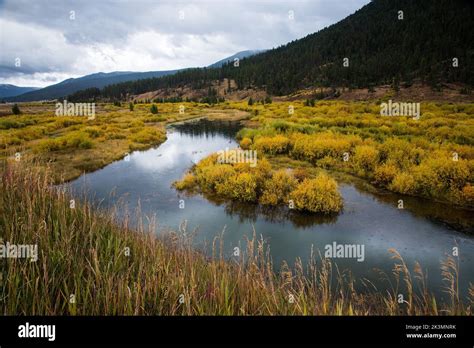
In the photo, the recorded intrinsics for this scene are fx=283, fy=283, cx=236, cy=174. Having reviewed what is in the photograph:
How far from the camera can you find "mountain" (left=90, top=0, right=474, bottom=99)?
213 ft

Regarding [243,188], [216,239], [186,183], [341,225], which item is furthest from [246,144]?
[216,239]

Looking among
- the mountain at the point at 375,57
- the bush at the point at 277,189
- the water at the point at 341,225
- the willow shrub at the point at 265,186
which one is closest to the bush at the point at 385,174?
the water at the point at 341,225

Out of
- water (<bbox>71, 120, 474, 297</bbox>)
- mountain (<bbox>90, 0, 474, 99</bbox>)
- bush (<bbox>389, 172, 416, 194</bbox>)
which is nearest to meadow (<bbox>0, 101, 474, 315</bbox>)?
bush (<bbox>389, 172, 416, 194</bbox>)

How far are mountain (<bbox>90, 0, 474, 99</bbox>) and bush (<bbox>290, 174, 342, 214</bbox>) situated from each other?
144ft

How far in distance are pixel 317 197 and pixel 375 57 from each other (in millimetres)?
91156

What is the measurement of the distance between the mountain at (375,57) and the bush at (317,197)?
43.8 m

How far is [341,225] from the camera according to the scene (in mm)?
9812

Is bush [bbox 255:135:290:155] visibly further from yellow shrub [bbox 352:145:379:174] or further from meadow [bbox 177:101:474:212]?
yellow shrub [bbox 352:145:379:174]

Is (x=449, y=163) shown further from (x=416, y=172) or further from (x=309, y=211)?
(x=309, y=211)

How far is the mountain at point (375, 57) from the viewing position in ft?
213

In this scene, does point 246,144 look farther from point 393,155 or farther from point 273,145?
point 393,155

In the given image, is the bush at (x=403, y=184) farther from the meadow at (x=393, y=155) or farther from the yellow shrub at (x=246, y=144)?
the yellow shrub at (x=246, y=144)

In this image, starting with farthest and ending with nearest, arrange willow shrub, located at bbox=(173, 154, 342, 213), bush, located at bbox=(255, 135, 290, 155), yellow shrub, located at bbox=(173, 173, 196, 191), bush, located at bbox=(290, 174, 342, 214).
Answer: bush, located at bbox=(255, 135, 290, 155)
yellow shrub, located at bbox=(173, 173, 196, 191)
willow shrub, located at bbox=(173, 154, 342, 213)
bush, located at bbox=(290, 174, 342, 214)

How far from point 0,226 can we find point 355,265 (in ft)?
25.1
